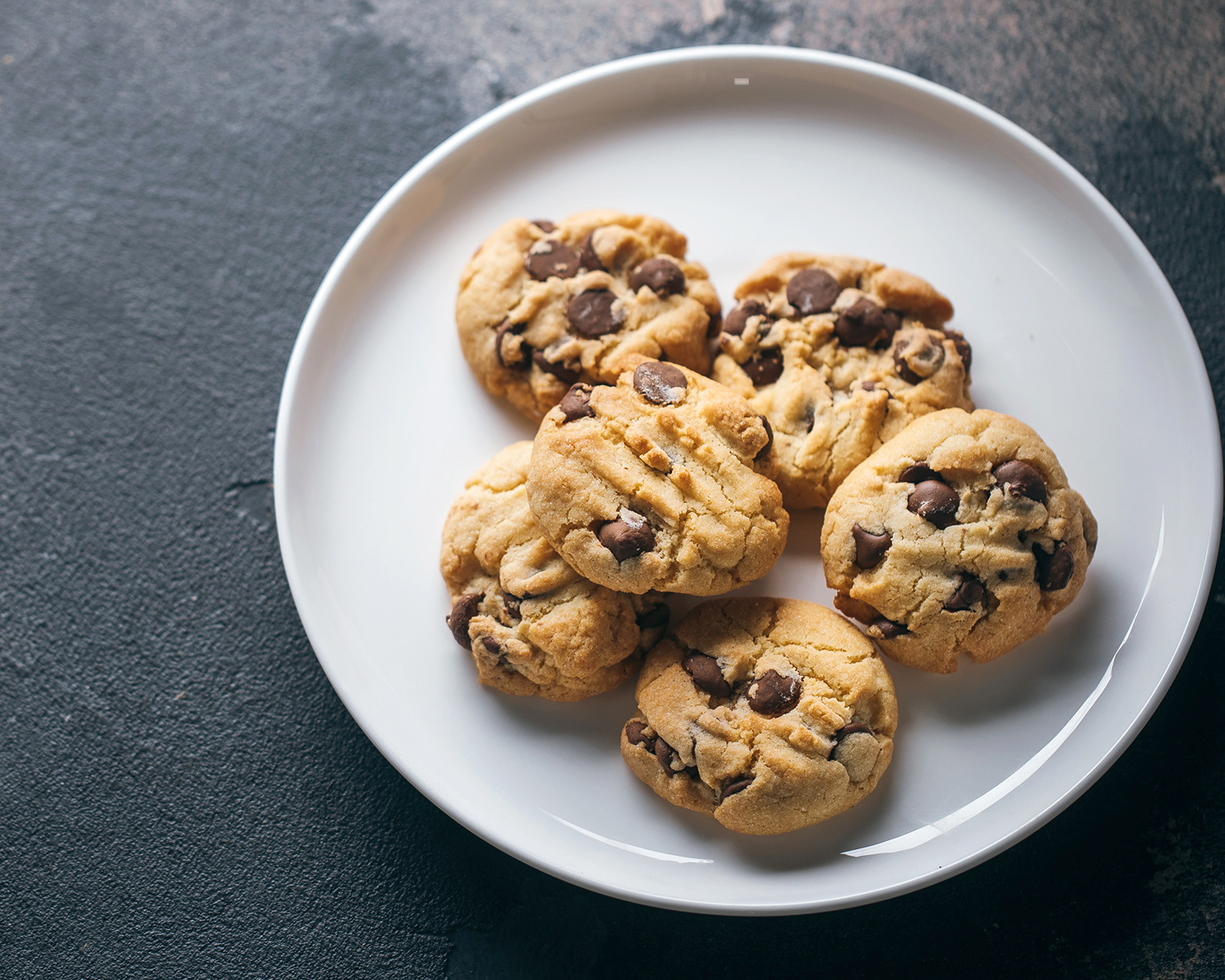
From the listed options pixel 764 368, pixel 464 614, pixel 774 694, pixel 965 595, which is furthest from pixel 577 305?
pixel 965 595

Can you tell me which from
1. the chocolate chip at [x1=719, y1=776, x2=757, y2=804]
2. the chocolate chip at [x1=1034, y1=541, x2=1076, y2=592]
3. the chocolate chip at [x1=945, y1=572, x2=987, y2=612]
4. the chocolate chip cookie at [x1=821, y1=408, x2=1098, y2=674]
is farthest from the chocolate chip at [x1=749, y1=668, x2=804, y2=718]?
the chocolate chip at [x1=1034, y1=541, x2=1076, y2=592]

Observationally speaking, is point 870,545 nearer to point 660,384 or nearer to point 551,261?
point 660,384

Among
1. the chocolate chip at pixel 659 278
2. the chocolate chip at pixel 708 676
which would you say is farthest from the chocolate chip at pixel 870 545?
the chocolate chip at pixel 659 278

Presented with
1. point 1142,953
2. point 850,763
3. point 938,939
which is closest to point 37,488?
point 850,763

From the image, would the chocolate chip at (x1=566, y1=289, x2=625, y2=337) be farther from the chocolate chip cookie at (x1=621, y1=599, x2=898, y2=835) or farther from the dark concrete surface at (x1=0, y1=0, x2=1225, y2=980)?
the dark concrete surface at (x1=0, y1=0, x2=1225, y2=980)

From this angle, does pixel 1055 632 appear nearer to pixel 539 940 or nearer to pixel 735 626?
pixel 735 626

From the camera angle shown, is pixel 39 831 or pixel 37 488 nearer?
pixel 39 831

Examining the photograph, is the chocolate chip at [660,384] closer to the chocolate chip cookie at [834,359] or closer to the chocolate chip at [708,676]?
the chocolate chip cookie at [834,359]
